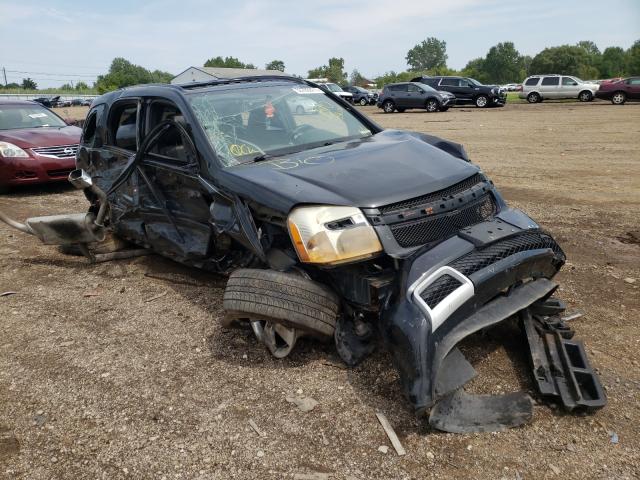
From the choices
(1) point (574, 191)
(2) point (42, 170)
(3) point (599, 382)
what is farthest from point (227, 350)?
(2) point (42, 170)

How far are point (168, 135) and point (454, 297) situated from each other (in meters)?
2.76

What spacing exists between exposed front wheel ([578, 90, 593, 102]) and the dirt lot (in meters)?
26.4

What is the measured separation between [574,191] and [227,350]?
584 centimetres

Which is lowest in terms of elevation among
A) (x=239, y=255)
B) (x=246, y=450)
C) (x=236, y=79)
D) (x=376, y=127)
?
(x=246, y=450)

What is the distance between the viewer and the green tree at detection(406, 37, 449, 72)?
17112 centimetres

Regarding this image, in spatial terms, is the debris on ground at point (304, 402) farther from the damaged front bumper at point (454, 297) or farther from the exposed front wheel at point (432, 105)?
the exposed front wheel at point (432, 105)

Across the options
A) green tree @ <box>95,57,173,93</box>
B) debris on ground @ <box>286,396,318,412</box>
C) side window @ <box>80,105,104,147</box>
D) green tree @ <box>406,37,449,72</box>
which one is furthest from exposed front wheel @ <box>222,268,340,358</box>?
green tree @ <box>406,37,449,72</box>

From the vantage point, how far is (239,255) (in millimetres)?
3857

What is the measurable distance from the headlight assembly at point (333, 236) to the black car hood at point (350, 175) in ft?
0.22

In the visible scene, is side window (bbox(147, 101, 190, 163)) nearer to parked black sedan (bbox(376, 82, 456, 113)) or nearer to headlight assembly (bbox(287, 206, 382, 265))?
headlight assembly (bbox(287, 206, 382, 265))

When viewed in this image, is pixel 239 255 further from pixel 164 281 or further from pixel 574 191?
pixel 574 191


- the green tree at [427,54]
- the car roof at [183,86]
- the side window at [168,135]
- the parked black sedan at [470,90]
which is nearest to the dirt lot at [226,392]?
the side window at [168,135]

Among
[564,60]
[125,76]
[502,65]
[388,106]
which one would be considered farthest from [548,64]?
[388,106]

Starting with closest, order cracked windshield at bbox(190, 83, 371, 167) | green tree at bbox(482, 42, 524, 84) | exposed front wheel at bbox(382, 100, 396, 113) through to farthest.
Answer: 1. cracked windshield at bbox(190, 83, 371, 167)
2. exposed front wheel at bbox(382, 100, 396, 113)
3. green tree at bbox(482, 42, 524, 84)
